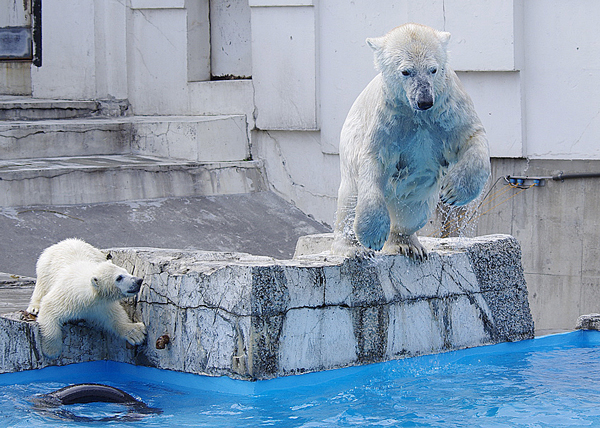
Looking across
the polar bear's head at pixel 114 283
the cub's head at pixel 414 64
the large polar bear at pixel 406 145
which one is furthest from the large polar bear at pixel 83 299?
the cub's head at pixel 414 64

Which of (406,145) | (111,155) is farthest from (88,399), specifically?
(111,155)

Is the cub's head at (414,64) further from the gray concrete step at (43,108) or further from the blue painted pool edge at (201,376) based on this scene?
the gray concrete step at (43,108)

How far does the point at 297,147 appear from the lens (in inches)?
346

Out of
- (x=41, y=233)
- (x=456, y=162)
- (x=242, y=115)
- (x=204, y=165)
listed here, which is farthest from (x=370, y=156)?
(x=242, y=115)

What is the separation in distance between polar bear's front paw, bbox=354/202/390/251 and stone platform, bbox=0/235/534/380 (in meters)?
0.38

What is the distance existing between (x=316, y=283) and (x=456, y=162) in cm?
92

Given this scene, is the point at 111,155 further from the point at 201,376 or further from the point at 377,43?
the point at 377,43

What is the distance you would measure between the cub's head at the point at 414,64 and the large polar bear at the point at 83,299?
5.56 feet

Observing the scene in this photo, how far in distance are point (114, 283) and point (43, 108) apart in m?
5.14

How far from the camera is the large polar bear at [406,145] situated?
380 cm

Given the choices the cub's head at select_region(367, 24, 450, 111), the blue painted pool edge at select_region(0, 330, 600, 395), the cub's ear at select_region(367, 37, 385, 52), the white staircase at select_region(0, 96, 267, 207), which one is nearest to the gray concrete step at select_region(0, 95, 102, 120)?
the white staircase at select_region(0, 96, 267, 207)

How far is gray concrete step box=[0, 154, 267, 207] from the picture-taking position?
721 centimetres

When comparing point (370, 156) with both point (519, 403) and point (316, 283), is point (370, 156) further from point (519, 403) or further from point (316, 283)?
point (519, 403)

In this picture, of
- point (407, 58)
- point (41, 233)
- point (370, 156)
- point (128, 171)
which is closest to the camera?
point (407, 58)
